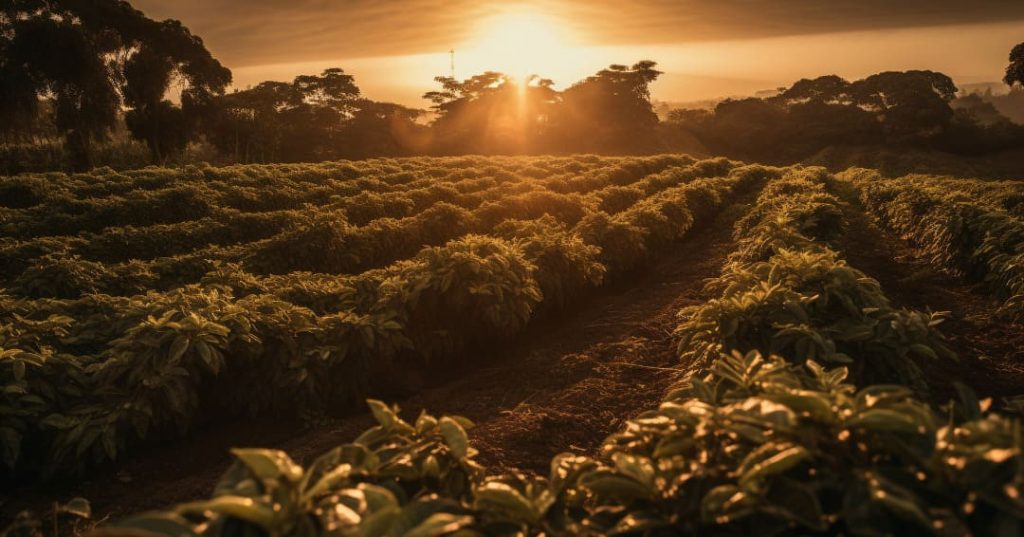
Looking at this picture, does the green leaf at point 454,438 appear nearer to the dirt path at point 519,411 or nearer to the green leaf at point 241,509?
the green leaf at point 241,509

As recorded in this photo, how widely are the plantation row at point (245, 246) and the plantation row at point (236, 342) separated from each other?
1.77 metres

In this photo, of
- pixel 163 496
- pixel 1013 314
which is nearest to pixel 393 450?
pixel 163 496

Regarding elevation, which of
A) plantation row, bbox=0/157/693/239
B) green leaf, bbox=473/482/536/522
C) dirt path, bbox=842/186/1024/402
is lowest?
dirt path, bbox=842/186/1024/402

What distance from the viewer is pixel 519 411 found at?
16.0 ft

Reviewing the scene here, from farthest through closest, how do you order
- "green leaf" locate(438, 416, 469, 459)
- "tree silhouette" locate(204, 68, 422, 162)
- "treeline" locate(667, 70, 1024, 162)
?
"treeline" locate(667, 70, 1024, 162), "tree silhouette" locate(204, 68, 422, 162), "green leaf" locate(438, 416, 469, 459)

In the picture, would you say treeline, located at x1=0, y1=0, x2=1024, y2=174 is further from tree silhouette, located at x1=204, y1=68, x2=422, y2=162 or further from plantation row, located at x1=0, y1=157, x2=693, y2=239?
plantation row, located at x1=0, y1=157, x2=693, y2=239

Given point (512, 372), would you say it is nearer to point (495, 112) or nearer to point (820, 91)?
point (495, 112)

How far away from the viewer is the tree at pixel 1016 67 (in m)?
45.8

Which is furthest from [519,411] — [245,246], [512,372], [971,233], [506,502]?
[971,233]

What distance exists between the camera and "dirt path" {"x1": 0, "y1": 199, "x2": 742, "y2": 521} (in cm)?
407

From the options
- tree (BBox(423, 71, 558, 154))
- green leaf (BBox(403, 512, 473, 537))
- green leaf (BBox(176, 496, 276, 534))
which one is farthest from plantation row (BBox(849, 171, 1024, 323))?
tree (BBox(423, 71, 558, 154))

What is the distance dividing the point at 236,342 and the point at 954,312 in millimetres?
8810

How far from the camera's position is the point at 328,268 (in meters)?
10.3

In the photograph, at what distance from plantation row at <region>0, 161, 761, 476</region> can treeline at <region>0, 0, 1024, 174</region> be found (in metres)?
27.9
